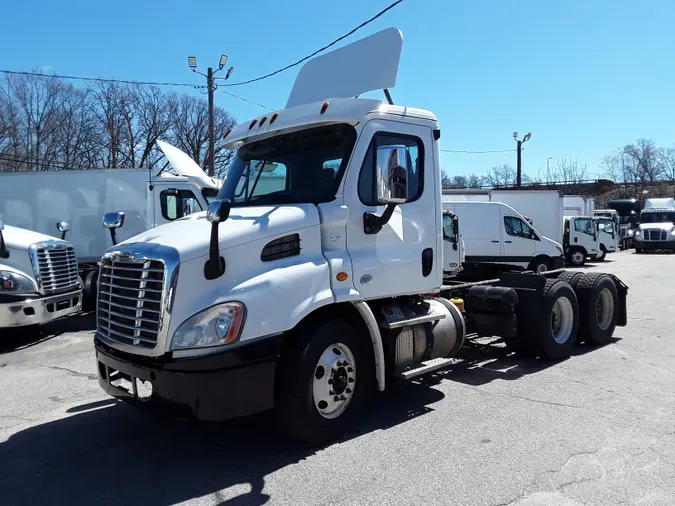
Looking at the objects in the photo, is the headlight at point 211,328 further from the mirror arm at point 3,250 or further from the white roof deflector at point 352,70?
the mirror arm at point 3,250

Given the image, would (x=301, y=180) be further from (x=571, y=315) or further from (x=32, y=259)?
(x=32, y=259)

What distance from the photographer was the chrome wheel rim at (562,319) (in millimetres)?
7824

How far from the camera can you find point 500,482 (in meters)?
3.99

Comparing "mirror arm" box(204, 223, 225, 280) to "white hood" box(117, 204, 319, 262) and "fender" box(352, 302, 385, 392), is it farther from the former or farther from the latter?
"fender" box(352, 302, 385, 392)

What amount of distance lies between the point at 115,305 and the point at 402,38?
3497 mm

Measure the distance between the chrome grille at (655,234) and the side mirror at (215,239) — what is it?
3651cm

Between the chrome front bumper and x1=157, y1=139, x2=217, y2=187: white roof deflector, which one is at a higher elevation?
x1=157, y1=139, x2=217, y2=187: white roof deflector

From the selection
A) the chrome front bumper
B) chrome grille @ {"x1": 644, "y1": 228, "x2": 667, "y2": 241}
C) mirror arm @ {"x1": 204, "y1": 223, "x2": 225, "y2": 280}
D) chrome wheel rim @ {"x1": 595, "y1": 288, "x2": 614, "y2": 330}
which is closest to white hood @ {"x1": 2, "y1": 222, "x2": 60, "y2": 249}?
the chrome front bumper

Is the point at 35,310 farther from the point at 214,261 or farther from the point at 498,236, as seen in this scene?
the point at 498,236

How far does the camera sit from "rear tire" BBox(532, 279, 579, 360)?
7.29 meters

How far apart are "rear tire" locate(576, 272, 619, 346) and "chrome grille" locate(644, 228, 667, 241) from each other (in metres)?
29.9

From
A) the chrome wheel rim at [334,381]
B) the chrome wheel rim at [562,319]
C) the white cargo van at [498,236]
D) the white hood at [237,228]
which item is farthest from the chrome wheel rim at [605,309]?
the white cargo van at [498,236]

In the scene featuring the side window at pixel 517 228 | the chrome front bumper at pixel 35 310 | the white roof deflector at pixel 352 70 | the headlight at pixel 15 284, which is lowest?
the chrome front bumper at pixel 35 310

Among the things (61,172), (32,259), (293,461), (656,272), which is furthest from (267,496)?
(656,272)
